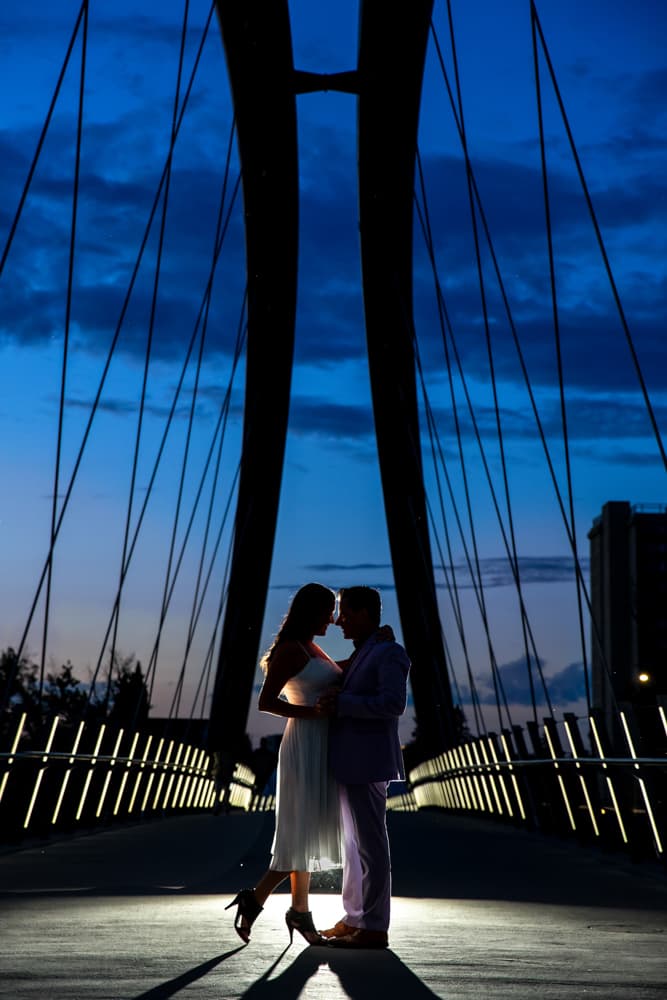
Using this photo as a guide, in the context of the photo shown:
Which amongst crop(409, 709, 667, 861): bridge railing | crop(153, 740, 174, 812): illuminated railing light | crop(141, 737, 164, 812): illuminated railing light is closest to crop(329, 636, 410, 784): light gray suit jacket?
crop(409, 709, 667, 861): bridge railing

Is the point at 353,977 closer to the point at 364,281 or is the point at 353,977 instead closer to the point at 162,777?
the point at 162,777

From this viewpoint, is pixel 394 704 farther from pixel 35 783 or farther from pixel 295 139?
pixel 295 139

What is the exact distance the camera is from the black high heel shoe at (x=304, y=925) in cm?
521

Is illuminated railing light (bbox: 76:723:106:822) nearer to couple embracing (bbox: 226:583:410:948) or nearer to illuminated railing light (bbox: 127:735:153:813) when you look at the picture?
illuminated railing light (bbox: 127:735:153:813)

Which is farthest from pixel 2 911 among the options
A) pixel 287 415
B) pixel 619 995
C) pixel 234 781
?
pixel 234 781

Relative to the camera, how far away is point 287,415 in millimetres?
26203

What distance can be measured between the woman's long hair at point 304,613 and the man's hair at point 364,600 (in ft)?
0.22

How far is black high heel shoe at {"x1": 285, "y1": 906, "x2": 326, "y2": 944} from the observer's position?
521cm

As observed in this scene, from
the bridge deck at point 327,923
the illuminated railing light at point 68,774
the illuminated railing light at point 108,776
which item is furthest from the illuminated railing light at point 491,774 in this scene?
the bridge deck at point 327,923

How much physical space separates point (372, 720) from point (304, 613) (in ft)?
1.37

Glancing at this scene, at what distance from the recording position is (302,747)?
17.6 feet

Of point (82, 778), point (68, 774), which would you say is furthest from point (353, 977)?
point (82, 778)

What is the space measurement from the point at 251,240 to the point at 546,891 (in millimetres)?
14294

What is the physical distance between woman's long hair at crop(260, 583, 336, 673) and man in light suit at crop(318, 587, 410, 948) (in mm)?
194
